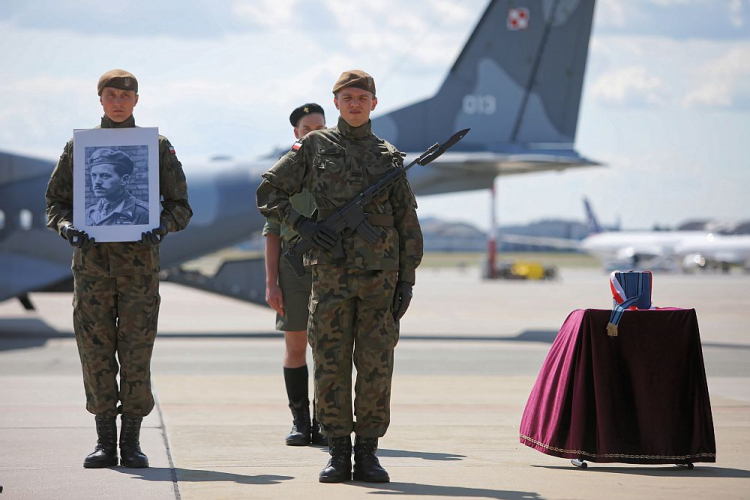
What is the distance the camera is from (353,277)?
521 centimetres

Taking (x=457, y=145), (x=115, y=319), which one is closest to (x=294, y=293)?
(x=115, y=319)

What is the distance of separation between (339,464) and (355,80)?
1906 millimetres

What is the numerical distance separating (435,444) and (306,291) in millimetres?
1248

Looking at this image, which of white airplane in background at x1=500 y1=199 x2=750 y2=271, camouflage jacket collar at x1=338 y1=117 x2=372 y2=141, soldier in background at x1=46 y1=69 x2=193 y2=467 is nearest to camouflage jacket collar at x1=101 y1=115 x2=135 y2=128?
soldier in background at x1=46 y1=69 x2=193 y2=467

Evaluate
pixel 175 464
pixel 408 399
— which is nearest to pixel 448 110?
pixel 408 399

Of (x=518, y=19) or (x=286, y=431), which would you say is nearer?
(x=286, y=431)

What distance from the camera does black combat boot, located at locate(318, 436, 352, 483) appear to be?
520 cm

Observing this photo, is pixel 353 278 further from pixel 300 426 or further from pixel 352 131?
pixel 300 426

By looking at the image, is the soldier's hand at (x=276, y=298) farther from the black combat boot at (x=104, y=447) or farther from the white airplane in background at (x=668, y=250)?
the white airplane in background at (x=668, y=250)

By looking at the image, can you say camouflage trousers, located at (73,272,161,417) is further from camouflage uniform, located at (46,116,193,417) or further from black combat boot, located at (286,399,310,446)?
black combat boot, located at (286,399,310,446)

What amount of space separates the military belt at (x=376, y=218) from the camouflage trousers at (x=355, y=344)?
246 millimetres

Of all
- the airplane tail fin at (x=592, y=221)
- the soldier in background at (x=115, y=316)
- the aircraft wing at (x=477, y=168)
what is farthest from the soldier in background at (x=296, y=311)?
the airplane tail fin at (x=592, y=221)

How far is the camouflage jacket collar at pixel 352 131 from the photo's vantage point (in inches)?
210

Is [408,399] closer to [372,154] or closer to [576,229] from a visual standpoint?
[372,154]
